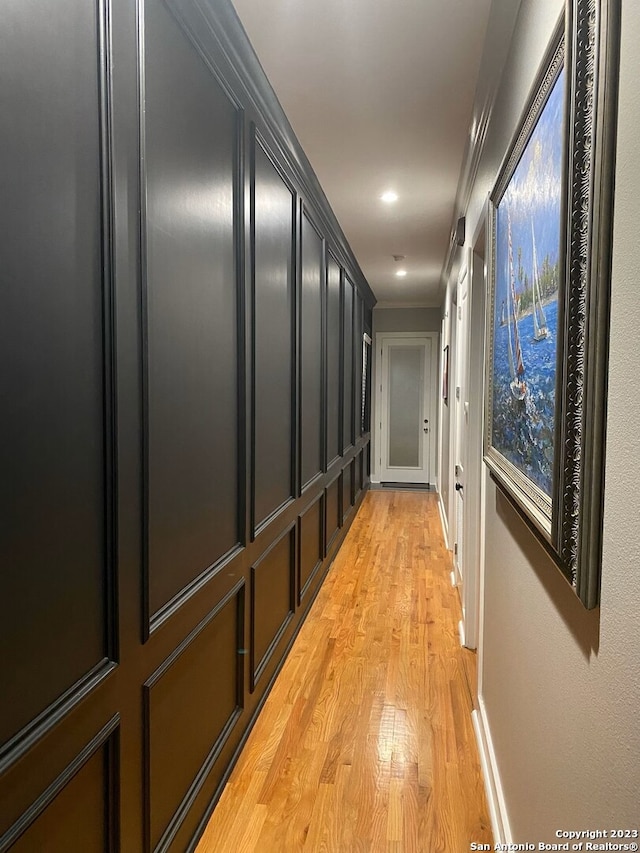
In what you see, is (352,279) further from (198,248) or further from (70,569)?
(70,569)

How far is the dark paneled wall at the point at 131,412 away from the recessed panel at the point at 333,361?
63.7 inches

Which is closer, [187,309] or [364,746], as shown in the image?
[187,309]

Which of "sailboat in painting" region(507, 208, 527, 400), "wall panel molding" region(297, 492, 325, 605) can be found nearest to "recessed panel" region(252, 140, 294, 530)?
"wall panel molding" region(297, 492, 325, 605)

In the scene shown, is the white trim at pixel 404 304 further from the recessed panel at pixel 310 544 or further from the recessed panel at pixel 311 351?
the recessed panel at pixel 310 544

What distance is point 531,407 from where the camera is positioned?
125 cm

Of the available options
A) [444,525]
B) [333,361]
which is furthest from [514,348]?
[444,525]

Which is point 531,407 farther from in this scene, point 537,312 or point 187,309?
point 187,309

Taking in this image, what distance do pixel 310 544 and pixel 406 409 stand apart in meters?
4.87

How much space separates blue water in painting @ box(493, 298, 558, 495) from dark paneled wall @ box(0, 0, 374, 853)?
2.86ft

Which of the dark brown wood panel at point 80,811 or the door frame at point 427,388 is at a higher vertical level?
the door frame at point 427,388

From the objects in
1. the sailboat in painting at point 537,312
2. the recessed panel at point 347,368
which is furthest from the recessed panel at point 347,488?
the sailboat in painting at point 537,312

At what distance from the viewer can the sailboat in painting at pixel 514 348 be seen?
54.2 inches

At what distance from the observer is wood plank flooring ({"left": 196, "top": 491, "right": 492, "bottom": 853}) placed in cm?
173

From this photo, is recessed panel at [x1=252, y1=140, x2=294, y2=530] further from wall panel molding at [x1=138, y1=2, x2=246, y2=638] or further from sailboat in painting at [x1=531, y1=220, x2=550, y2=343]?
sailboat in painting at [x1=531, y1=220, x2=550, y2=343]
